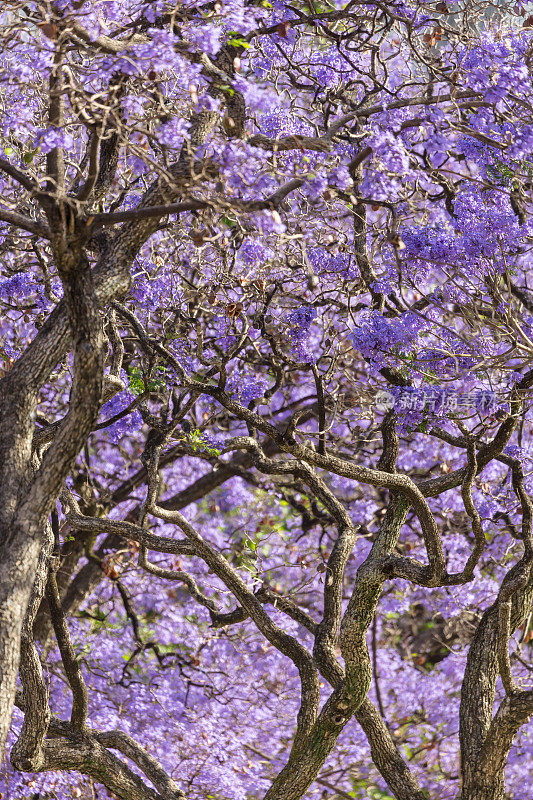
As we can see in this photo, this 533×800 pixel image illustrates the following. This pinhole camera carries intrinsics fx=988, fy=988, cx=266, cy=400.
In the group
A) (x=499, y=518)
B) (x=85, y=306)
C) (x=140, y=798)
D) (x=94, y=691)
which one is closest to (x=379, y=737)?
(x=140, y=798)

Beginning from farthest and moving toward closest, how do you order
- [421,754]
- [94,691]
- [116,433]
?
1. [421,754]
2. [94,691]
3. [116,433]

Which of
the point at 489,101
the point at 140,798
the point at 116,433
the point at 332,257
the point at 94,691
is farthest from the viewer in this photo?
the point at 94,691

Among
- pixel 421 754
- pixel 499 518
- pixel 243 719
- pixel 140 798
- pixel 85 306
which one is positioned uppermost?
pixel 499 518

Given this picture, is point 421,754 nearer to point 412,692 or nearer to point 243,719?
point 412,692

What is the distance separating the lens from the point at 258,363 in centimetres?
671

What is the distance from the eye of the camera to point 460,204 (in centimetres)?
623

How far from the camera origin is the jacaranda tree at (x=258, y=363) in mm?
4617

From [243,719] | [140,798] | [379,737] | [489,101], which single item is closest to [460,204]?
[489,101]

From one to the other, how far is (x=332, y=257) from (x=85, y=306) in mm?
2975

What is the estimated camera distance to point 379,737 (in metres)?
6.28

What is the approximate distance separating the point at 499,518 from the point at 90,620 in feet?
12.8

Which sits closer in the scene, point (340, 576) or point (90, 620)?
point (340, 576)

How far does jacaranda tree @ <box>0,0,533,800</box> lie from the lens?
462cm

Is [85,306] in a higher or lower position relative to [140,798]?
higher
